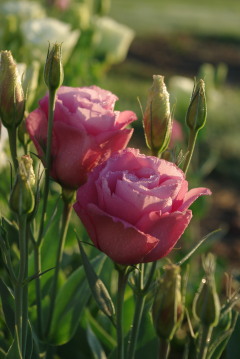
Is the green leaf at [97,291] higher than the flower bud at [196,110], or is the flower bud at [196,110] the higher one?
the flower bud at [196,110]

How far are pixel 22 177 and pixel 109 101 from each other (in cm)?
19

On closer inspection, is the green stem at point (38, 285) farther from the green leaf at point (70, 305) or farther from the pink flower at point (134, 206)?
the pink flower at point (134, 206)

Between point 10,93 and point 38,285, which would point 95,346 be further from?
point 10,93

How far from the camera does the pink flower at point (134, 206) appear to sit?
0.61 meters

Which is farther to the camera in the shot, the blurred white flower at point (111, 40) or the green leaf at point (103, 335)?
the blurred white flower at point (111, 40)

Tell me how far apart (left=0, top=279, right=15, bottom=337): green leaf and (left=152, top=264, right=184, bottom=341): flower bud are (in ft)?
0.60

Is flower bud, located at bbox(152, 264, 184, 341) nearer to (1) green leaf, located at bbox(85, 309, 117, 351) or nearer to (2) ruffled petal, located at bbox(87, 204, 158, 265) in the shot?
(2) ruffled petal, located at bbox(87, 204, 158, 265)

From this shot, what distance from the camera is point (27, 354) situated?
0.76 metres

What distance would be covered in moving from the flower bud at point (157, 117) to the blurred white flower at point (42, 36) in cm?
71

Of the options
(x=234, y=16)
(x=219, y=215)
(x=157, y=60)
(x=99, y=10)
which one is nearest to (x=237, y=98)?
(x=157, y=60)

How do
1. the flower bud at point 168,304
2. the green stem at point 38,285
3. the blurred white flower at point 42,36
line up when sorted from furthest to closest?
the blurred white flower at point 42,36 < the green stem at point 38,285 < the flower bud at point 168,304

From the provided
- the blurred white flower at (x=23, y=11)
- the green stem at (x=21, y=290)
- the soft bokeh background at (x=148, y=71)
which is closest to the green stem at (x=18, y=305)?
the green stem at (x=21, y=290)

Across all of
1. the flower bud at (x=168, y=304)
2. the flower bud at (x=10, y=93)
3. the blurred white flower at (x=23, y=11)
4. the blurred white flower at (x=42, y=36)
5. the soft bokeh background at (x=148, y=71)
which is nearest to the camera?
the flower bud at (x=168, y=304)

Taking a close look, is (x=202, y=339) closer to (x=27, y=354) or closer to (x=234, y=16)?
(x=27, y=354)
